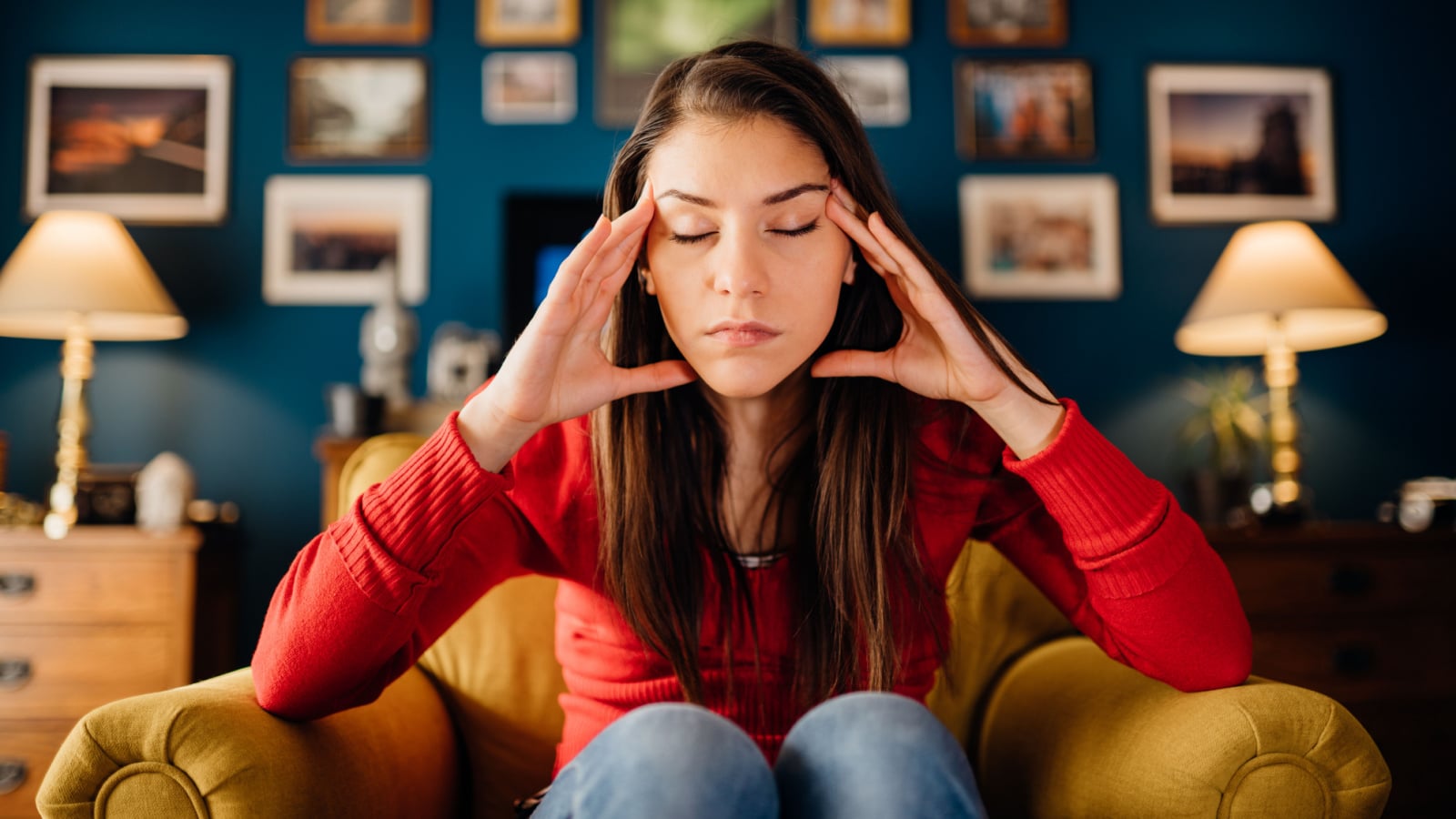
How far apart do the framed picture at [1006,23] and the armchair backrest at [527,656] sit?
2234 millimetres

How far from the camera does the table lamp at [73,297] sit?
8.10 feet

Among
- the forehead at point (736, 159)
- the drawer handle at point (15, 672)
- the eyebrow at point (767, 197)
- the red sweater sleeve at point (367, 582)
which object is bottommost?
the drawer handle at point (15, 672)

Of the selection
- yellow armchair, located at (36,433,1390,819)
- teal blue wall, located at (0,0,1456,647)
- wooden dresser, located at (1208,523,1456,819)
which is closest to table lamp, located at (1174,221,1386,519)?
wooden dresser, located at (1208,523,1456,819)

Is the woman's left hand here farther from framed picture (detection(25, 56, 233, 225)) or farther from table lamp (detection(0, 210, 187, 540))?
framed picture (detection(25, 56, 233, 225))

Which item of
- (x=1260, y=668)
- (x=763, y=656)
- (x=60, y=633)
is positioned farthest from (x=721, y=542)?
(x=60, y=633)

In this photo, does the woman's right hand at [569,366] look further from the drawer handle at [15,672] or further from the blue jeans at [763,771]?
the drawer handle at [15,672]

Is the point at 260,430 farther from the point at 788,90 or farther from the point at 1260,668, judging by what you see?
the point at 1260,668

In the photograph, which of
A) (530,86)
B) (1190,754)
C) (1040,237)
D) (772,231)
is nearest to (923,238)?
(1040,237)

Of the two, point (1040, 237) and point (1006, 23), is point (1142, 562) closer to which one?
point (1040, 237)

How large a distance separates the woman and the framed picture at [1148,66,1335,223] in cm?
246

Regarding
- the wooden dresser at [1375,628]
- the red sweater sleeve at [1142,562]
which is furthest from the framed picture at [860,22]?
the red sweater sleeve at [1142,562]

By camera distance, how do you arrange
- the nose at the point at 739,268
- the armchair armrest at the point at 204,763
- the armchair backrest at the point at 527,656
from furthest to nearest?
the armchair backrest at the point at 527,656
the nose at the point at 739,268
the armchair armrest at the point at 204,763

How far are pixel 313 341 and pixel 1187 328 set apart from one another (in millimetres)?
2636

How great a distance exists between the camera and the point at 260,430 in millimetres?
3035
